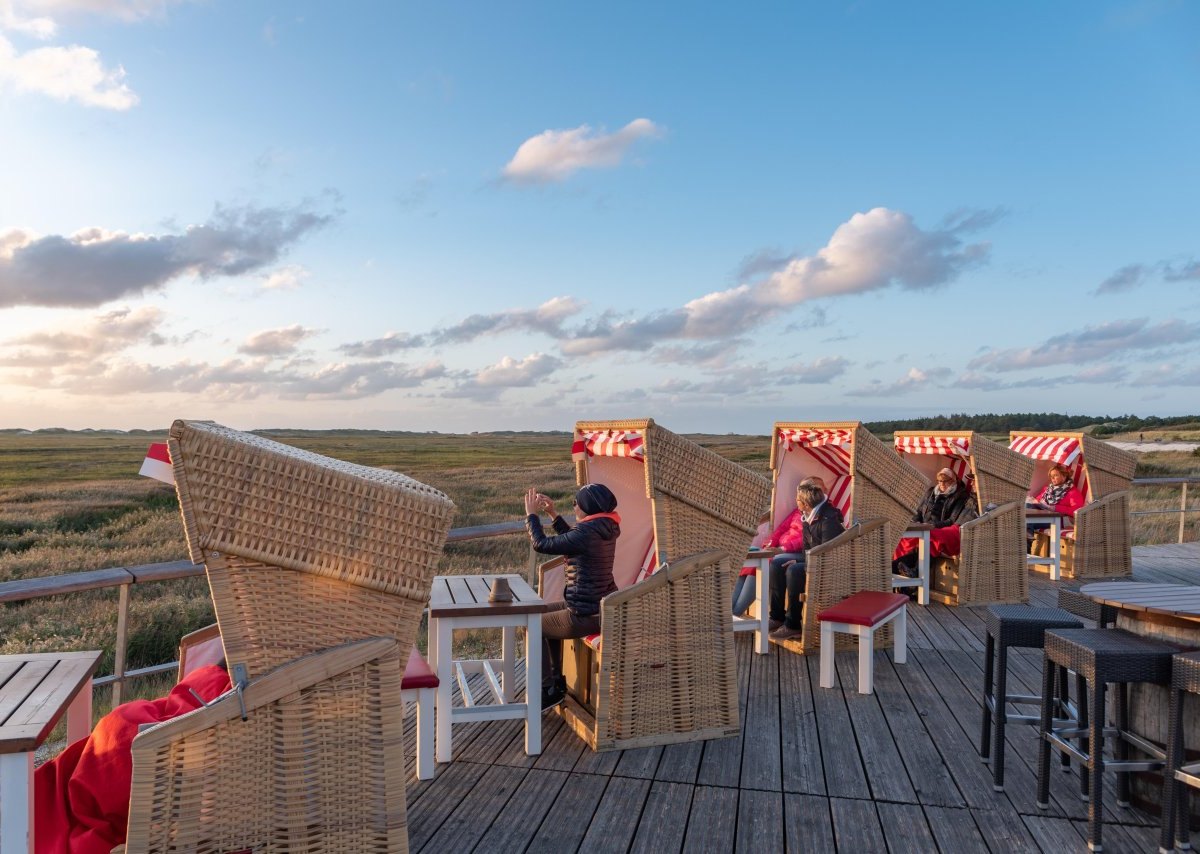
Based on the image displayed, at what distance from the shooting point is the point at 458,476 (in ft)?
148

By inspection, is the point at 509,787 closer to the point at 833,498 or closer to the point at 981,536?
the point at 833,498

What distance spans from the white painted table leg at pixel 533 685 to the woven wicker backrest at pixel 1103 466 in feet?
27.8

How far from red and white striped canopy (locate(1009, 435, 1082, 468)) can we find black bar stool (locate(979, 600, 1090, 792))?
6640 mm

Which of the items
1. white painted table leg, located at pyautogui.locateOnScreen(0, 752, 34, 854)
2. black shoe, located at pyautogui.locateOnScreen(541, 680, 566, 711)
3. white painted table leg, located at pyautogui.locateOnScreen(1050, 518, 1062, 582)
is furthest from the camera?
white painted table leg, located at pyautogui.locateOnScreen(1050, 518, 1062, 582)

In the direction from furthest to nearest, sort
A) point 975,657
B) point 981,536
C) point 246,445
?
point 981,536, point 975,657, point 246,445

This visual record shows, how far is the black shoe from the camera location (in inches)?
180

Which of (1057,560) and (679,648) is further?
(1057,560)

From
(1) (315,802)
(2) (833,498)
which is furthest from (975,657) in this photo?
(1) (315,802)

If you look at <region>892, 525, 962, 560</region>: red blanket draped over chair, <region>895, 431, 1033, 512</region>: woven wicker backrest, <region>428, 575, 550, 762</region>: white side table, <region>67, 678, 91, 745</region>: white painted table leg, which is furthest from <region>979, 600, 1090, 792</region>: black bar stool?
<region>895, 431, 1033, 512</region>: woven wicker backrest

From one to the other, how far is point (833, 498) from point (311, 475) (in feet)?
18.8

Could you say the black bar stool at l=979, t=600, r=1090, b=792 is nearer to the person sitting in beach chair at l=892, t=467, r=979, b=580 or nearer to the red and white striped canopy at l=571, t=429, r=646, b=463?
the red and white striped canopy at l=571, t=429, r=646, b=463

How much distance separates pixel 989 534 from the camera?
7957mm

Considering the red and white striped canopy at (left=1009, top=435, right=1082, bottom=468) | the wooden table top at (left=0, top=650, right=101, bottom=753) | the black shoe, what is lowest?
the black shoe

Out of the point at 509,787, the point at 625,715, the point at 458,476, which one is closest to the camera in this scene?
the point at 509,787
